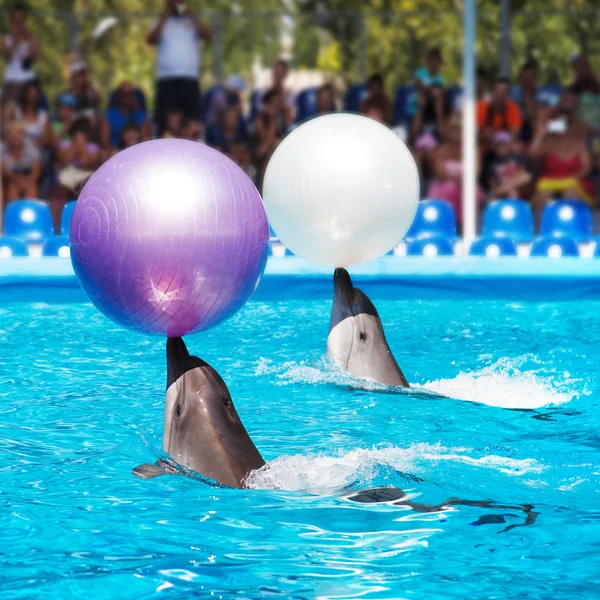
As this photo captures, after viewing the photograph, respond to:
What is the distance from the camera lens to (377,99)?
44.1 ft

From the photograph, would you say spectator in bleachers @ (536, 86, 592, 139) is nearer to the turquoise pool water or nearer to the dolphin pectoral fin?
the turquoise pool water

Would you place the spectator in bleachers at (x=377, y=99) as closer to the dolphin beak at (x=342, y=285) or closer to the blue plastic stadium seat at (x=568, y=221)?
the blue plastic stadium seat at (x=568, y=221)

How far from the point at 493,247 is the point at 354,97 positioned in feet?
15.5

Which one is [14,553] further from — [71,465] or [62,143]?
[62,143]

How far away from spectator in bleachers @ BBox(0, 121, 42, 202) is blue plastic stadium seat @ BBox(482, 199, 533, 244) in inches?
195

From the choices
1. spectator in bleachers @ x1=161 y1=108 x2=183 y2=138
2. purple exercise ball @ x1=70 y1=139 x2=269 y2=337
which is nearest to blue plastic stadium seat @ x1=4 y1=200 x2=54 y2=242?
spectator in bleachers @ x1=161 y1=108 x2=183 y2=138

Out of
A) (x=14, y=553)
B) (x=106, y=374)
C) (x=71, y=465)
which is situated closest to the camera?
(x=14, y=553)

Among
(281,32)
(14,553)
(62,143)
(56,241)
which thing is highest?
(281,32)

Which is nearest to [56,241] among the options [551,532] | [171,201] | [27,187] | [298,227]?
[27,187]

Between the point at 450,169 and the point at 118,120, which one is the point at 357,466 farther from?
the point at 118,120

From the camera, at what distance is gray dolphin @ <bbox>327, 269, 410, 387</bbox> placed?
19.1ft

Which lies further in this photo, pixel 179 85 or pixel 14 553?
pixel 179 85

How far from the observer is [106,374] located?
21.6 feet

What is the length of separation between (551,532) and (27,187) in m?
9.85
